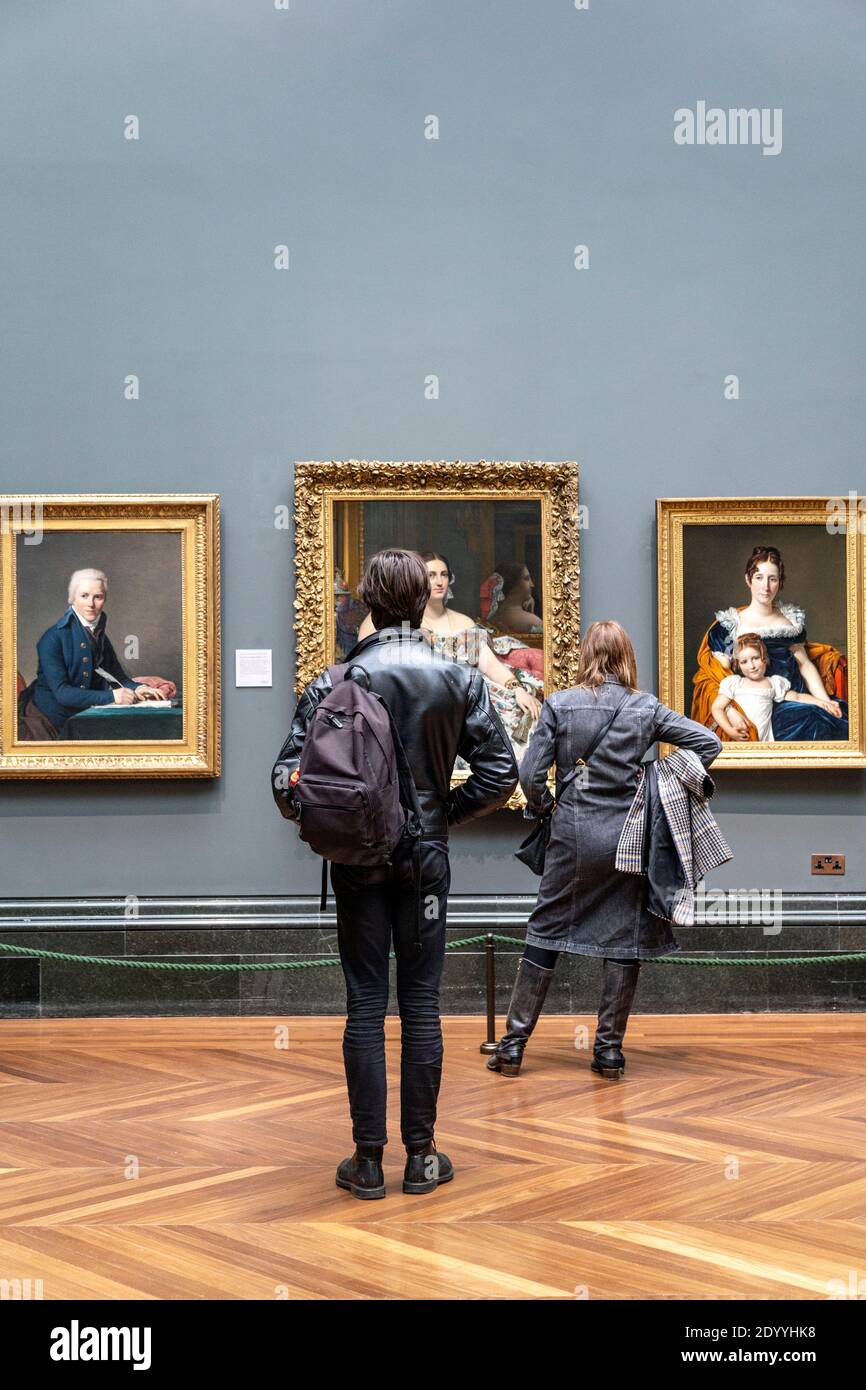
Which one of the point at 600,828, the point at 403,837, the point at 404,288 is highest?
the point at 404,288

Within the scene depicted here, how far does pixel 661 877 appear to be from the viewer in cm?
626

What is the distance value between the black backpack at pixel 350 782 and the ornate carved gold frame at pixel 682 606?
3953mm

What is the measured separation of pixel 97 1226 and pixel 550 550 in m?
4.92

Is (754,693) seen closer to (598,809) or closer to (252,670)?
(598,809)

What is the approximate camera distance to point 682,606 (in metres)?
8.12

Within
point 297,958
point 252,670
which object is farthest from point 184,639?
point 297,958

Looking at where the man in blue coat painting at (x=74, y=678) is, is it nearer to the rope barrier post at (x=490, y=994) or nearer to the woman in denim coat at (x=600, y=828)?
the rope barrier post at (x=490, y=994)

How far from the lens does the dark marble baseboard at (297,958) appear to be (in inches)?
307

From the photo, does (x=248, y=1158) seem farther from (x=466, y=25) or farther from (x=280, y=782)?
(x=466, y=25)

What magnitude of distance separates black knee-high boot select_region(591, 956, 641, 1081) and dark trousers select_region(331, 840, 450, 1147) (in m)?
1.88

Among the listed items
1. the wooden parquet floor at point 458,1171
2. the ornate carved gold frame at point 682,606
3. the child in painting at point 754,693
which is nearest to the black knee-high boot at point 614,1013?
the wooden parquet floor at point 458,1171

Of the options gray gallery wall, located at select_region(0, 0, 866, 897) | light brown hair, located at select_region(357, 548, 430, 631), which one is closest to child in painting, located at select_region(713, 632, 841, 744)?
gray gallery wall, located at select_region(0, 0, 866, 897)

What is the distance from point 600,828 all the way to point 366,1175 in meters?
2.28

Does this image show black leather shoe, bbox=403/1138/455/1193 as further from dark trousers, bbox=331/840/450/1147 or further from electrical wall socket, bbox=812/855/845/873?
electrical wall socket, bbox=812/855/845/873
